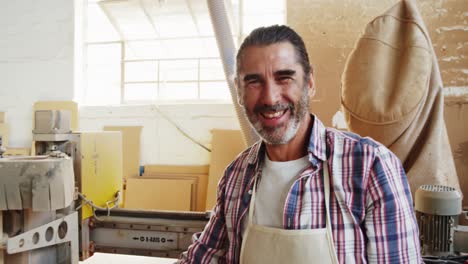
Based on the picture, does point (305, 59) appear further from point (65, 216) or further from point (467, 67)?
point (467, 67)

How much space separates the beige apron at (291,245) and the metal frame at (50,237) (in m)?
0.61

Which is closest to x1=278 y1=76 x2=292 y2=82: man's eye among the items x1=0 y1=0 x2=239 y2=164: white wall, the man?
the man

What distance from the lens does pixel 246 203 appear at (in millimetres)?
1097

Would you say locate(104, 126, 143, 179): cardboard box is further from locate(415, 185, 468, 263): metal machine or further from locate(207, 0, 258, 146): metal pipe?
locate(415, 185, 468, 263): metal machine

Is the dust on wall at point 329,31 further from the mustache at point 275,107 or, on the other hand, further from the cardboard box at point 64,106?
the cardboard box at point 64,106

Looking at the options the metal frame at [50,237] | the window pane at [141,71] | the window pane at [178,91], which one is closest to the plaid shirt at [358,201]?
the metal frame at [50,237]

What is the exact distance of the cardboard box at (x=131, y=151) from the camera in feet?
11.9

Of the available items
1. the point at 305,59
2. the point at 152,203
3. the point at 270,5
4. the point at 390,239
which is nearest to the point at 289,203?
the point at 390,239

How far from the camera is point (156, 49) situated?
3.89m

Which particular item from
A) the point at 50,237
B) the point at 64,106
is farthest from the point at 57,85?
the point at 50,237

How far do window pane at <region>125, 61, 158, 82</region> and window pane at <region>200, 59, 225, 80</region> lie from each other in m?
0.53

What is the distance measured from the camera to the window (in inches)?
143

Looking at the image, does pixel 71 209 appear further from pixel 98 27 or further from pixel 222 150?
pixel 98 27

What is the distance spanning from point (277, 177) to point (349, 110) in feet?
2.90
